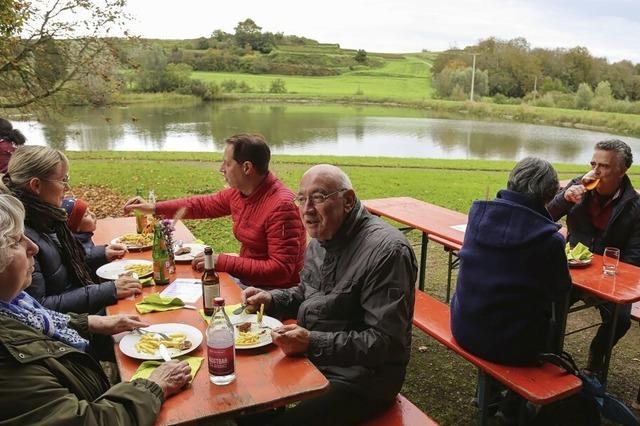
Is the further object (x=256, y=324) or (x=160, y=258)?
(x=160, y=258)

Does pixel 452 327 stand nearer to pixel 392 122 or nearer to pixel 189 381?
pixel 189 381

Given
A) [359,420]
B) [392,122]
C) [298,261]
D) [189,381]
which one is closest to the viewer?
[189,381]

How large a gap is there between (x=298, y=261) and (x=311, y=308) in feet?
3.13

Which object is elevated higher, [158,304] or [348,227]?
[348,227]

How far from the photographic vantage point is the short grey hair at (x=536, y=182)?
2.72m

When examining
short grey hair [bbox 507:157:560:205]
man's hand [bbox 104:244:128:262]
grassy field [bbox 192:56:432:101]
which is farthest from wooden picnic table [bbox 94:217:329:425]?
grassy field [bbox 192:56:432:101]

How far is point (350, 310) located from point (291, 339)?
15.4 inches

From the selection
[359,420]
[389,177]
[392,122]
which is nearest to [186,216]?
[359,420]

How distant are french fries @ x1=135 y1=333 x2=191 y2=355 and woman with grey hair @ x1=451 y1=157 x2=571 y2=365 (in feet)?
5.24

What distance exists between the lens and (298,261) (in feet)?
11.0

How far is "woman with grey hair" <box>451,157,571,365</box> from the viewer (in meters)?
2.60

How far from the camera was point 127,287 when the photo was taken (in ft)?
8.80

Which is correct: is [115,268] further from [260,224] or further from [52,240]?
[260,224]

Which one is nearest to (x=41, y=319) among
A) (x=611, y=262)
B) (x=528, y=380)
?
(x=528, y=380)
